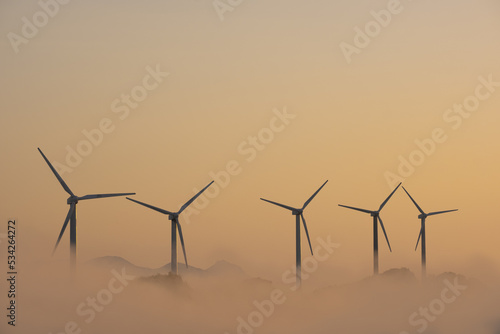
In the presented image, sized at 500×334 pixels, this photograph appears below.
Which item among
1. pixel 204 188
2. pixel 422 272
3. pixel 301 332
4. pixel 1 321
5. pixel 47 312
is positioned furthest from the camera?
pixel 301 332

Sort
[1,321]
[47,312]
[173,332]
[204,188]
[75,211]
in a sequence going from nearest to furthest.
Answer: [75,211]
[204,188]
[1,321]
[47,312]
[173,332]

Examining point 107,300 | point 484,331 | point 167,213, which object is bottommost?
point 484,331

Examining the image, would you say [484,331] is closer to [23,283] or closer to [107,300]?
[107,300]

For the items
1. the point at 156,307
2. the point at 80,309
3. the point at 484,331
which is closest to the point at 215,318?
the point at 156,307

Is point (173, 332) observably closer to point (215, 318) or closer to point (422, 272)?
point (215, 318)

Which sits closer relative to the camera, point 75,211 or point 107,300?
point 75,211

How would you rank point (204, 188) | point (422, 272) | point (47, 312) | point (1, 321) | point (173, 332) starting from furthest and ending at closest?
point (173, 332)
point (422, 272)
point (47, 312)
point (1, 321)
point (204, 188)

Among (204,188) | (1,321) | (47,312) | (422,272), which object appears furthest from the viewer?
(422,272)

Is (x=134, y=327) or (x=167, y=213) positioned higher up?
(x=167, y=213)

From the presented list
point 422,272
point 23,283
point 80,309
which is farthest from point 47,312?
point 422,272

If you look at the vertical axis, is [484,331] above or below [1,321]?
below
